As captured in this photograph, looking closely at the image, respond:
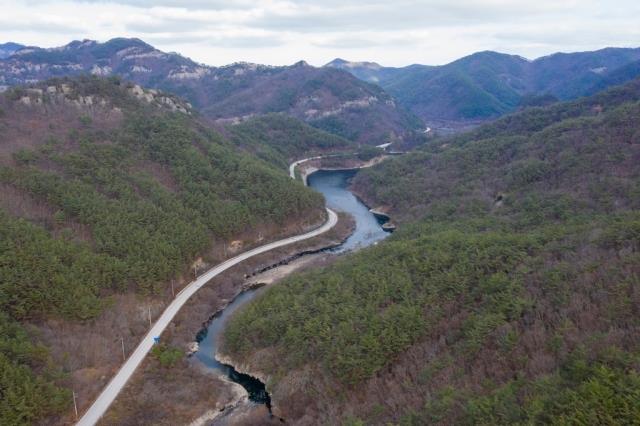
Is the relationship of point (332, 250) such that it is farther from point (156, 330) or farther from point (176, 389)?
point (176, 389)

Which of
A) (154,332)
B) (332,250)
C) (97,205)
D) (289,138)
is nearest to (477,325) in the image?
(154,332)

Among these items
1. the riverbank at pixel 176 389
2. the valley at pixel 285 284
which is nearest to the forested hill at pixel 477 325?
the valley at pixel 285 284

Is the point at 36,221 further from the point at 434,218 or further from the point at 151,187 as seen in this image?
the point at 434,218

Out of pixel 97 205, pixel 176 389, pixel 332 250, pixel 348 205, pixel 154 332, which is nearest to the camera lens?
pixel 176 389

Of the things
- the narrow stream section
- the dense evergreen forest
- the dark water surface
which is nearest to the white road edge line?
the narrow stream section

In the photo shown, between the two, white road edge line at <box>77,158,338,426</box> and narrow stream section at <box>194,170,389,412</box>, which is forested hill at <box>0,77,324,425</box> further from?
narrow stream section at <box>194,170,389,412</box>

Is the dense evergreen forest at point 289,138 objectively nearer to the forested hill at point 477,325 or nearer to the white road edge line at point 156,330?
the white road edge line at point 156,330
